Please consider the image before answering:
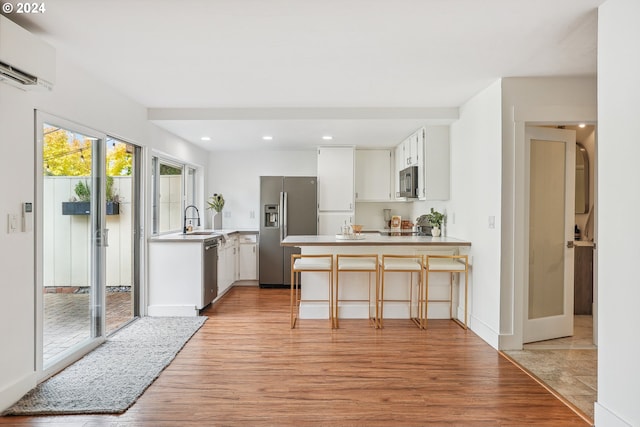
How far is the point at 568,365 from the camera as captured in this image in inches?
125

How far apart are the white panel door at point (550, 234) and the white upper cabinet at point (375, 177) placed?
122 inches

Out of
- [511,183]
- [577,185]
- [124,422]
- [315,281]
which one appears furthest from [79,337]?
[577,185]

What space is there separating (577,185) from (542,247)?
1732mm

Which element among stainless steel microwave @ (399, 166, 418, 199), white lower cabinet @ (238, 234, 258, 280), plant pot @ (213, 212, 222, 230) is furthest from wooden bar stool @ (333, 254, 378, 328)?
plant pot @ (213, 212, 222, 230)

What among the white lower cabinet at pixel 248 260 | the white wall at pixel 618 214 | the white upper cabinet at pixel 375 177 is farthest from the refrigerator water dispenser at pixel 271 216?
the white wall at pixel 618 214

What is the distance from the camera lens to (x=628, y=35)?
6.68ft

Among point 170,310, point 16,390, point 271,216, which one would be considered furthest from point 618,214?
point 271,216

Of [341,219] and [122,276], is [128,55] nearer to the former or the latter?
[122,276]

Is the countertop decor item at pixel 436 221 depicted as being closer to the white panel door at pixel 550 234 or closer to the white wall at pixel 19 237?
the white panel door at pixel 550 234

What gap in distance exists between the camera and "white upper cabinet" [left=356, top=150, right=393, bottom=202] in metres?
6.73

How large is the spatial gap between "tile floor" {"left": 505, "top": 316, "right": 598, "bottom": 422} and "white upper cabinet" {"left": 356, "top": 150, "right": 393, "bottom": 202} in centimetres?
346

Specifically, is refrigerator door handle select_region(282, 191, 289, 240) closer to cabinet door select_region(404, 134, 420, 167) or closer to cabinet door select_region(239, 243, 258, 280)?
cabinet door select_region(239, 243, 258, 280)

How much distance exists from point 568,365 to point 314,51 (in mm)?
3130

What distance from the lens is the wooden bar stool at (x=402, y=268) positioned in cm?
412
